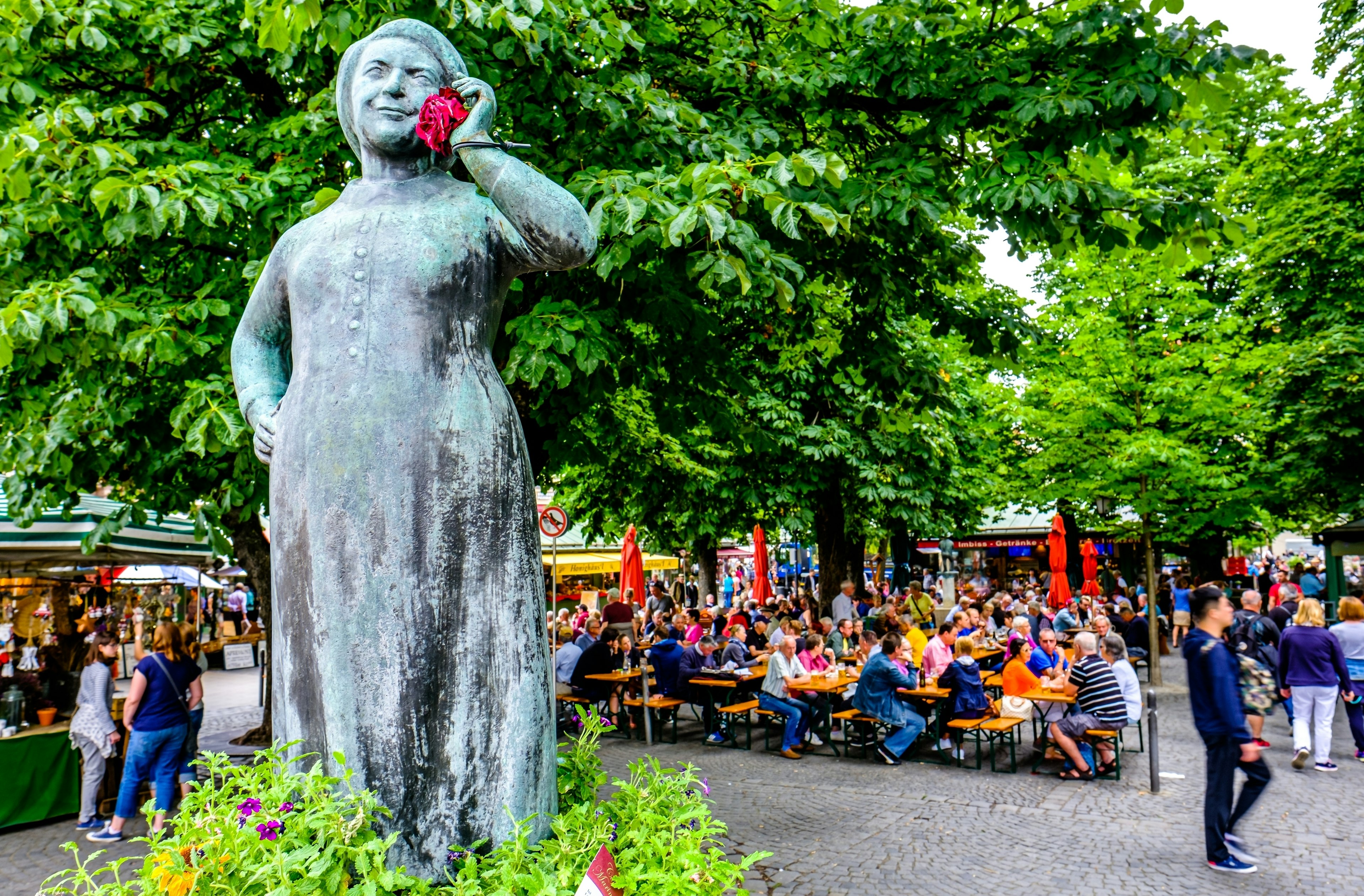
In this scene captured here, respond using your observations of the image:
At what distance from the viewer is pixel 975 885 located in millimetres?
6820

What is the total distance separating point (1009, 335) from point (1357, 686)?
255 inches

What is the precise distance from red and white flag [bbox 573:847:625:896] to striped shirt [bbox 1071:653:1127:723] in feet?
30.4

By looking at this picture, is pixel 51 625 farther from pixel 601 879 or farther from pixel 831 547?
pixel 831 547

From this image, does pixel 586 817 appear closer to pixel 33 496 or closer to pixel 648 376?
pixel 648 376

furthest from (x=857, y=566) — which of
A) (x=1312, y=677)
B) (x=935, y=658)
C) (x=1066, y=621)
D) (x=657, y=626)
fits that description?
(x=1312, y=677)

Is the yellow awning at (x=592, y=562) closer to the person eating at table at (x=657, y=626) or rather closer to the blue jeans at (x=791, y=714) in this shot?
the person eating at table at (x=657, y=626)

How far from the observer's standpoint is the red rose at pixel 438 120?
2717 millimetres

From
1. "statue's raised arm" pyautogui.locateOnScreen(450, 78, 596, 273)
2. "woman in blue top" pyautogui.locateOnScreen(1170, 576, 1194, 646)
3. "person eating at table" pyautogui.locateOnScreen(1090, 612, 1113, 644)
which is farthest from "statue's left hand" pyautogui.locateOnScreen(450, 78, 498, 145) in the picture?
"woman in blue top" pyautogui.locateOnScreen(1170, 576, 1194, 646)

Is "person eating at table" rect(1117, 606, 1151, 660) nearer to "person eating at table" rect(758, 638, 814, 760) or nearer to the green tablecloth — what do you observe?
"person eating at table" rect(758, 638, 814, 760)

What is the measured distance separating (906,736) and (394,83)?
10.5m

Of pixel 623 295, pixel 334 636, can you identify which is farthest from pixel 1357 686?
pixel 334 636

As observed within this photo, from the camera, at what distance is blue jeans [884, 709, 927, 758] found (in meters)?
11.5

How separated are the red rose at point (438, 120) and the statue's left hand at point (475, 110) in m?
0.02

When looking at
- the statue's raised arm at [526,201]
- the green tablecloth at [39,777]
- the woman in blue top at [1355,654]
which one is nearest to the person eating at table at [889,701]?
the woman in blue top at [1355,654]
